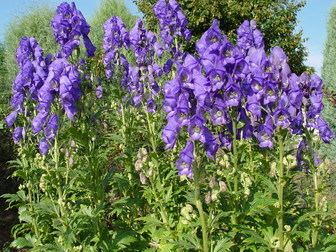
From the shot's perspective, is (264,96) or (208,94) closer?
(208,94)

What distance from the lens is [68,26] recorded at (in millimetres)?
5059

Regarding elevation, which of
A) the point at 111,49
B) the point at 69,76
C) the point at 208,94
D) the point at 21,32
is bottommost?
the point at 208,94

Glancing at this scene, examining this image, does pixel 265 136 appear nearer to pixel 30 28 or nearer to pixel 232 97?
pixel 232 97

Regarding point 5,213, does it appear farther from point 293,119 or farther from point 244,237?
point 293,119

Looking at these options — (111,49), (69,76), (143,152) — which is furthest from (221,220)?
(111,49)

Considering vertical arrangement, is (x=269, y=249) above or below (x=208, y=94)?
below

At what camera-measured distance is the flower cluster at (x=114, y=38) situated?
708cm

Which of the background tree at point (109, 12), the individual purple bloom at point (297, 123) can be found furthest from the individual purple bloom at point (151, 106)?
the background tree at point (109, 12)

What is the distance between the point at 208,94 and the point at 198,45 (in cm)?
46

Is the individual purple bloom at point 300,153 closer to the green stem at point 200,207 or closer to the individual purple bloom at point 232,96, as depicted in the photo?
the individual purple bloom at point 232,96

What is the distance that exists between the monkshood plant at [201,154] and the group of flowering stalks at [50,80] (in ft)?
0.04

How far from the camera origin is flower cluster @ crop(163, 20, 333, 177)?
131 inches

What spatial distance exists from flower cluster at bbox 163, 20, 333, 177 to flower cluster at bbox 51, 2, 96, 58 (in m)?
1.72

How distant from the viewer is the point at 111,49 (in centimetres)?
719
